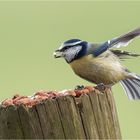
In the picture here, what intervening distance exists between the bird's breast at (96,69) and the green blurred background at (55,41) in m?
1.36

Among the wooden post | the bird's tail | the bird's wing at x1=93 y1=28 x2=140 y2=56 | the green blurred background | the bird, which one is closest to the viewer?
the wooden post

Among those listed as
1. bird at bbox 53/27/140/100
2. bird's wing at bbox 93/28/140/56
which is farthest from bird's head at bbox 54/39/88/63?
bird's wing at bbox 93/28/140/56

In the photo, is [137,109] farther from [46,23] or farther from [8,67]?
[46,23]

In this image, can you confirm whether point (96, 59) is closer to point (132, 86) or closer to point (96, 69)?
point (96, 69)

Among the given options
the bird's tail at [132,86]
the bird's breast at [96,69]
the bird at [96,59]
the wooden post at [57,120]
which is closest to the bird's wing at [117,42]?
the bird at [96,59]

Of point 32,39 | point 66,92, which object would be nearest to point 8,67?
point 32,39

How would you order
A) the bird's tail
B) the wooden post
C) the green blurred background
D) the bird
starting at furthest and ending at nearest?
the green blurred background → the bird's tail → the bird → the wooden post

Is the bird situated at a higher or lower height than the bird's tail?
higher

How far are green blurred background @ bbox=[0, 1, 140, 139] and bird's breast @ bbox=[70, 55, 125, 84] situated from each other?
136 cm

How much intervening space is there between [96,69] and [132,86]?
1.88 ft

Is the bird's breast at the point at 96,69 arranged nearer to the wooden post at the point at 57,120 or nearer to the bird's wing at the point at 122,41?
the bird's wing at the point at 122,41

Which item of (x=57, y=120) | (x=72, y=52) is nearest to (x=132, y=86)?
(x=72, y=52)

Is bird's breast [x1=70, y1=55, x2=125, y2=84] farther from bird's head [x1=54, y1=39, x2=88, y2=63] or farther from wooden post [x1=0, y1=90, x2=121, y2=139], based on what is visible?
wooden post [x1=0, y1=90, x2=121, y2=139]

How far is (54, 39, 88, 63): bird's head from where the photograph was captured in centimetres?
725
